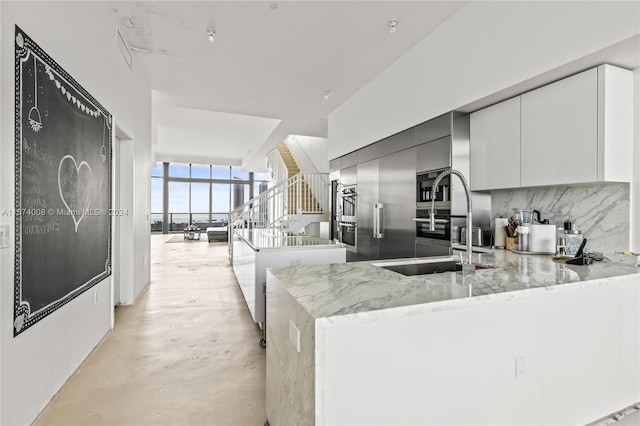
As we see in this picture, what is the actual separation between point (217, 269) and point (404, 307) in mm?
6054

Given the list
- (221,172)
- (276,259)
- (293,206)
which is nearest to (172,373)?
(276,259)

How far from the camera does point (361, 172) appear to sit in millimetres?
5008

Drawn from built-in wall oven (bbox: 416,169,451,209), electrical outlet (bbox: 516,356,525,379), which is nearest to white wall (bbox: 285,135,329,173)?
built-in wall oven (bbox: 416,169,451,209)

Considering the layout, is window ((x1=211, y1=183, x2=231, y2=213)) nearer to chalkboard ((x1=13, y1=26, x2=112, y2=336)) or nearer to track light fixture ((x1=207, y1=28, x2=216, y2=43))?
track light fixture ((x1=207, y1=28, x2=216, y2=43))

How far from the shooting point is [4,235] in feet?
5.21

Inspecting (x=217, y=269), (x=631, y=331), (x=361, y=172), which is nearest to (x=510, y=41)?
(x=631, y=331)

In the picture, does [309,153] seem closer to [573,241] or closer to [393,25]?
[393,25]

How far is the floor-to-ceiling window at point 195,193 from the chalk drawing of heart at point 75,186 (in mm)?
12245

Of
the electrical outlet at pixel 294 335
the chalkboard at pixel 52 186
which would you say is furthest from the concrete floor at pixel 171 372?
the electrical outlet at pixel 294 335

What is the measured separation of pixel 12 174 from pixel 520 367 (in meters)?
2.74

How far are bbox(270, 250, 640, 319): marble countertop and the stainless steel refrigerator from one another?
185cm

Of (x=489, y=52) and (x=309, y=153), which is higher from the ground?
(x=309, y=153)

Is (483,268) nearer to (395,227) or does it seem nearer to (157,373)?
(395,227)

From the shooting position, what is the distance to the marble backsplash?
2.23 m
